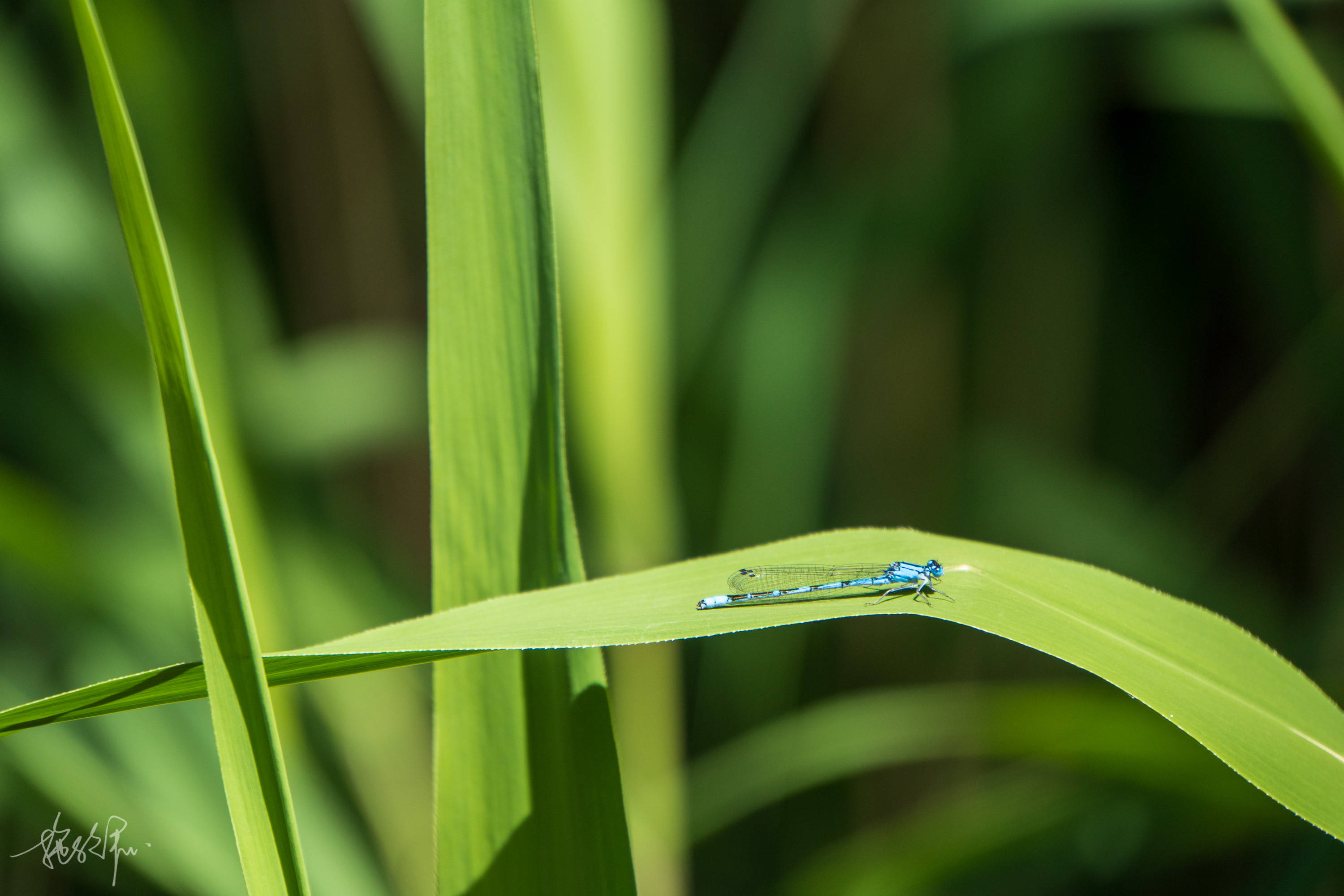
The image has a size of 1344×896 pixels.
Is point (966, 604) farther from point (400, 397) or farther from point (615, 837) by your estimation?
point (400, 397)

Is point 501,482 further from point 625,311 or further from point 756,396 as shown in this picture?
point 756,396

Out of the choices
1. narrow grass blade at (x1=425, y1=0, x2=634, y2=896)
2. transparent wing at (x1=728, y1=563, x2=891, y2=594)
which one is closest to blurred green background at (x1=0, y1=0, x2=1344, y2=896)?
transparent wing at (x1=728, y1=563, x2=891, y2=594)

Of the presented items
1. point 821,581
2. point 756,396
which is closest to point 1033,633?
point 821,581

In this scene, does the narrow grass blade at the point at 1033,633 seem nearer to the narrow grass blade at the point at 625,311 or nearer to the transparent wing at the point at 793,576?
the transparent wing at the point at 793,576

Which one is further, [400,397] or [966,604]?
[400,397]

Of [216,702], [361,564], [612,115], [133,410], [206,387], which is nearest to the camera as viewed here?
[216,702]

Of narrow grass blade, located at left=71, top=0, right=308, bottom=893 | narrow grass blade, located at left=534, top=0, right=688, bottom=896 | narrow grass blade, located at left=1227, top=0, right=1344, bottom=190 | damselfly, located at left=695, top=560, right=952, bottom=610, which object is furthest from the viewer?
Answer: narrow grass blade, located at left=534, top=0, right=688, bottom=896

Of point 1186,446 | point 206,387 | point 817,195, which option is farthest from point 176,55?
point 1186,446

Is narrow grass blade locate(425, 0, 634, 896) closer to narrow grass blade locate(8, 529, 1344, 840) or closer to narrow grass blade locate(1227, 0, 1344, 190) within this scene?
narrow grass blade locate(8, 529, 1344, 840)
